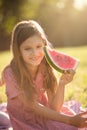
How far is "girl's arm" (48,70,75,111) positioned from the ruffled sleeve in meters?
0.46

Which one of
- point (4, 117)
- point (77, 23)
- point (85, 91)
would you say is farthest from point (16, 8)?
point (4, 117)

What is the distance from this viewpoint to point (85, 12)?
3481cm

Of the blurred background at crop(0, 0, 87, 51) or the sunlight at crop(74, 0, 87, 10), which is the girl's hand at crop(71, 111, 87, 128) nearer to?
the blurred background at crop(0, 0, 87, 51)

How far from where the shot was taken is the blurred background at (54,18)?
3560 centimetres

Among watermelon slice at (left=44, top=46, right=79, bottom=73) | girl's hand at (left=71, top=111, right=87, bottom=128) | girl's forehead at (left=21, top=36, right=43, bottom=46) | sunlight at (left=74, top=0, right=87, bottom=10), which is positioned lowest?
girl's hand at (left=71, top=111, right=87, bottom=128)

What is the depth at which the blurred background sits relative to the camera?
35603 mm

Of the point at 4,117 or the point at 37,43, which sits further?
the point at 4,117

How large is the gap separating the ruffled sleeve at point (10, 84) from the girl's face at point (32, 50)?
0.25m

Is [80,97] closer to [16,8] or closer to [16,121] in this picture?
[16,121]

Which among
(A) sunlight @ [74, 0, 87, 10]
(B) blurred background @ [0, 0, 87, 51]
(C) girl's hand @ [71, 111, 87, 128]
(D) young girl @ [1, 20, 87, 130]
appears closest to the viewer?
(C) girl's hand @ [71, 111, 87, 128]

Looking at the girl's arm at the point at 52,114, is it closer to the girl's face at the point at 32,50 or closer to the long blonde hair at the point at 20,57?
the long blonde hair at the point at 20,57

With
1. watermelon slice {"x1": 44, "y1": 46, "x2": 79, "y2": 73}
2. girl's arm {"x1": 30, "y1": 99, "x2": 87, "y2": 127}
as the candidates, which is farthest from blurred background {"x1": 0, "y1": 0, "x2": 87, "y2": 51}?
girl's arm {"x1": 30, "y1": 99, "x2": 87, "y2": 127}

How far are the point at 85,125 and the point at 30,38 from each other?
1085mm

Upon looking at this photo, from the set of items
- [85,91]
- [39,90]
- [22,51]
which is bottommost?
[85,91]
